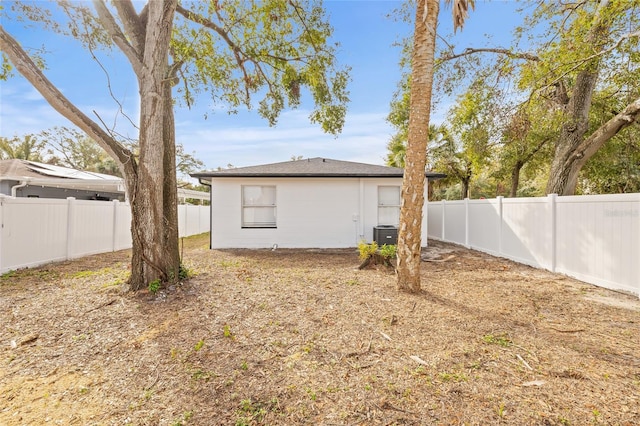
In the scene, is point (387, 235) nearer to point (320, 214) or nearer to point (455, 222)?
point (320, 214)

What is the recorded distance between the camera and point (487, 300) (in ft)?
14.8

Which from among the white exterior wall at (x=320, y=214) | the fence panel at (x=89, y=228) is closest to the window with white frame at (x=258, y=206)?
the white exterior wall at (x=320, y=214)

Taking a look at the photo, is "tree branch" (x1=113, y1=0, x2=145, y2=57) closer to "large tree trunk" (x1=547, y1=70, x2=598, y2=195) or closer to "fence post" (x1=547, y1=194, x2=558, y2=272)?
"fence post" (x1=547, y1=194, x2=558, y2=272)

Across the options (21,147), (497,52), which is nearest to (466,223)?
(497,52)

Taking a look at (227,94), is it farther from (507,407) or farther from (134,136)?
(507,407)

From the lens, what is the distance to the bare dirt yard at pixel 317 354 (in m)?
2.15

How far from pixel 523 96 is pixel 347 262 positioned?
23.7ft

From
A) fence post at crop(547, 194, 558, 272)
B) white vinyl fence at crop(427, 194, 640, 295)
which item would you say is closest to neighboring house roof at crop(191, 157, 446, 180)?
white vinyl fence at crop(427, 194, 640, 295)

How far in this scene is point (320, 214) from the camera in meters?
10.2

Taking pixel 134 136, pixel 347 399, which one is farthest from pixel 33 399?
pixel 134 136

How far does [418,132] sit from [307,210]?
6039 mm

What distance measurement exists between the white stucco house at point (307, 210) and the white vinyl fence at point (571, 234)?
2290mm

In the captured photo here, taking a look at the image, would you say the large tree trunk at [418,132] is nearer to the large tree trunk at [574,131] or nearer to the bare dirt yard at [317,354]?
the bare dirt yard at [317,354]

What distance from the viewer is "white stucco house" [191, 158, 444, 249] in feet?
32.8
